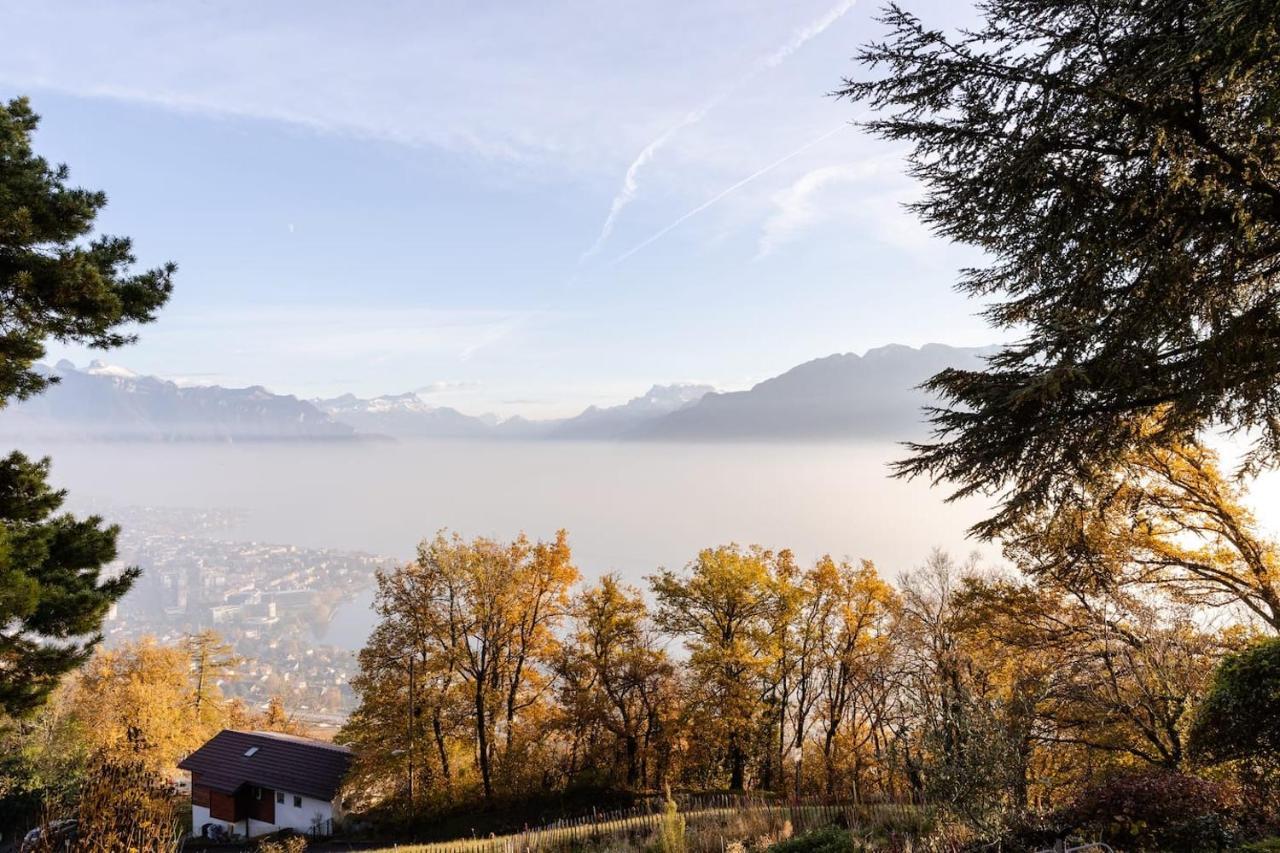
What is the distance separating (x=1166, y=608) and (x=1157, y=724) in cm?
219

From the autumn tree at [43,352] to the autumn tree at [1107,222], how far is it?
30.4 ft

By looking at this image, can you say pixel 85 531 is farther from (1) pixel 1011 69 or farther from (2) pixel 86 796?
(1) pixel 1011 69

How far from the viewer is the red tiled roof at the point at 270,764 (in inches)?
992

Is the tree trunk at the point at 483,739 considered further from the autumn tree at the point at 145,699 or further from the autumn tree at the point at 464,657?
the autumn tree at the point at 145,699

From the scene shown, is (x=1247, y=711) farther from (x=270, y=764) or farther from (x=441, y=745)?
(x=270, y=764)

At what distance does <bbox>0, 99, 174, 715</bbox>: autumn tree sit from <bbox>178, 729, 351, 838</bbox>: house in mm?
19261

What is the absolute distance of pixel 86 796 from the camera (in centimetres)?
566

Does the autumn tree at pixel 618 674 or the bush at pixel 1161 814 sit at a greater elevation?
the bush at pixel 1161 814

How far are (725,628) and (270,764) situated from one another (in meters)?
21.0

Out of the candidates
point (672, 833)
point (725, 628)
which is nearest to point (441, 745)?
point (725, 628)

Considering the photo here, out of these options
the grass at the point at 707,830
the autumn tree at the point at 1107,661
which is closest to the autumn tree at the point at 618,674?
the grass at the point at 707,830

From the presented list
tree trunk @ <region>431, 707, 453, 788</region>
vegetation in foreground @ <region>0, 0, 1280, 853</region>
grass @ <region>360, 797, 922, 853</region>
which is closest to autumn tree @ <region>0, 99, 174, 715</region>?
vegetation in foreground @ <region>0, 0, 1280, 853</region>

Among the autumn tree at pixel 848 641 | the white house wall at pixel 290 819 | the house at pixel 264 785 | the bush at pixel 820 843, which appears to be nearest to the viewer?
the bush at pixel 820 843

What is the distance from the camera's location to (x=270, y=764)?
26391 millimetres
